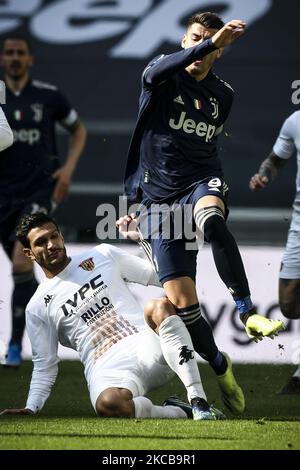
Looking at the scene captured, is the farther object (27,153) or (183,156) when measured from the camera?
(27,153)

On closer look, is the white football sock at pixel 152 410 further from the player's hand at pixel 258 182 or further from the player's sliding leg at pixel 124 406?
the player's hand at pixel 258 182

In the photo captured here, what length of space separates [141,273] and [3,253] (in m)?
3.32

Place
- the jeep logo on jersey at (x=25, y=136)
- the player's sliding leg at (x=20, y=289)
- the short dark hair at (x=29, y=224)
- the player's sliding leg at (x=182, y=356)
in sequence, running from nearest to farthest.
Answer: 1. the player's sliding leg at (x=182, y=356)
2. the short dark hair at (x=29, y=224)
3. the player's sliding leg at (x=20, y=289)
4. the jeep logo on jersey at (x=25, y=136)

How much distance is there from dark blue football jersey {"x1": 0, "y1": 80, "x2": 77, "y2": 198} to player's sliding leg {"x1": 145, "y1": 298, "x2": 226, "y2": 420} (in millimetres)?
3510

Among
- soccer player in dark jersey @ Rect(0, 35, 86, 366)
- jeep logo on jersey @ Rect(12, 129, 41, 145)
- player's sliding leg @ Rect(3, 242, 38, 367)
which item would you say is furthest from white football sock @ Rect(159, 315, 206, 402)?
jeep logo on jersey @ Rect(12, 129, 41, 145)

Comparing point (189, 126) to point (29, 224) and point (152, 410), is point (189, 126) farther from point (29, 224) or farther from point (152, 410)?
point (152, 410)

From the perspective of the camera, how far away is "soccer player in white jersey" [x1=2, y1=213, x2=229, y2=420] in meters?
6.38

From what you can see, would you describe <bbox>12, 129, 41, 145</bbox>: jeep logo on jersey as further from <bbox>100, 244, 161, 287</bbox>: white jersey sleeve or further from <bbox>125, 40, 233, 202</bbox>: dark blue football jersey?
<bbox>125, 40, 233, 202</bbox>: dark blue football jersey

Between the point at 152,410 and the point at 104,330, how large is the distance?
1.70 feet

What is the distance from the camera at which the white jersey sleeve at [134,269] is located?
6812 mm

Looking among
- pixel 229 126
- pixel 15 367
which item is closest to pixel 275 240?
pixel 229 126

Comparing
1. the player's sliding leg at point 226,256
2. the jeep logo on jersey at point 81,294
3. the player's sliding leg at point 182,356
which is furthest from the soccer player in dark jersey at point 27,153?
the player's sliding leg at point 226,256

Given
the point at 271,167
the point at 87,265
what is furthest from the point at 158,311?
the point at 271,167

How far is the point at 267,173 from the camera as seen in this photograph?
8258 mm
